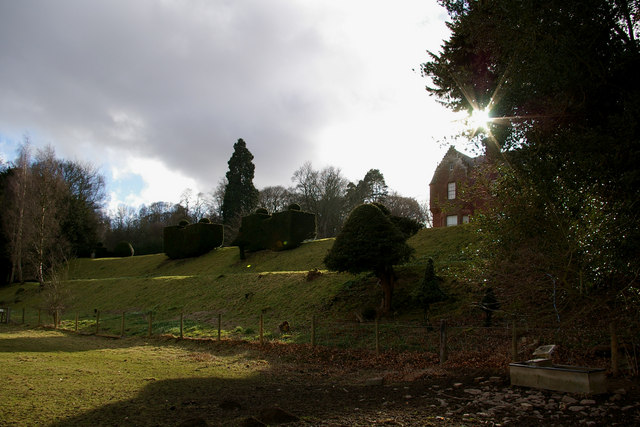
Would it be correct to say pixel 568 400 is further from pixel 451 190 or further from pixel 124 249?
pixel 124 249

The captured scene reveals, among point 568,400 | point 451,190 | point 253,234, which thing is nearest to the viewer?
point 568,400

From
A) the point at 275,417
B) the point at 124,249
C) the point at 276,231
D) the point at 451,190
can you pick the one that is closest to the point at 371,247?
the point at 275,417

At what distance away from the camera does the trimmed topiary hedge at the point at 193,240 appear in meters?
35.2

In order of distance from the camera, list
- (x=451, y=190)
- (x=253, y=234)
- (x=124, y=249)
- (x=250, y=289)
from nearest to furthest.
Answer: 1. (x=250, y=289)
2. (x=253, y=234)
3. (x=451, y=190)
4. (x=124, y=249)

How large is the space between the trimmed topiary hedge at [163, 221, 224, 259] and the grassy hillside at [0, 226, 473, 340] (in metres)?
0.96

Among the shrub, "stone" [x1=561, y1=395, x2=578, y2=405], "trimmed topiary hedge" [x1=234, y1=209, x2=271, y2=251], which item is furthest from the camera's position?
the shrub

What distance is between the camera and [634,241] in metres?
6.79

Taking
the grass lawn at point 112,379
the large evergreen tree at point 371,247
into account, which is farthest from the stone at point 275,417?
the large evergreen tree at point 371,247

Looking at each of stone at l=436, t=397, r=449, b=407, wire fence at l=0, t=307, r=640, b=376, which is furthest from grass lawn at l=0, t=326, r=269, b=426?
stone at l=436, t=397, r=449, b=407

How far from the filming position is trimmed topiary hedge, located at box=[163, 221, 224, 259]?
35188 mm

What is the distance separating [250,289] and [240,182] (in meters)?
26.9

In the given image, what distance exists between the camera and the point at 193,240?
1398 inches

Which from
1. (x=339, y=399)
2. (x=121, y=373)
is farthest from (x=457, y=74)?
(x=121, y=373)

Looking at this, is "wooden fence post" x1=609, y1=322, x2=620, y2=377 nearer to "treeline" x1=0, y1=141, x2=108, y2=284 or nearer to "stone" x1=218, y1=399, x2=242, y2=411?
"stone" x1=218, y1=399, x2=242, y2=411
